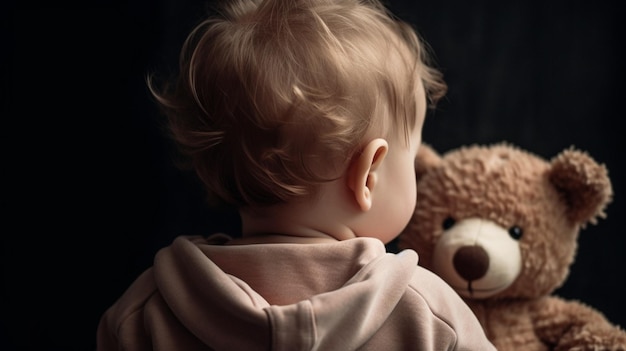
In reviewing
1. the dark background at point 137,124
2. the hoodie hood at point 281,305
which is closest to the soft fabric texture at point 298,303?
the hoodie hood at point 281,305

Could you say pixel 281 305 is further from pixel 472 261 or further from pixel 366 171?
pixel 472 261

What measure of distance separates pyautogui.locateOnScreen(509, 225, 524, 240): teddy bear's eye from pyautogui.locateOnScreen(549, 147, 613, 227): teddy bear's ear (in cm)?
9

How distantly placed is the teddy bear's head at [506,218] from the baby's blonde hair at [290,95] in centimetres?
22

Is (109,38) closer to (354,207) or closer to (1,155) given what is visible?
(1,155)

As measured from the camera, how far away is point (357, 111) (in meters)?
0.93

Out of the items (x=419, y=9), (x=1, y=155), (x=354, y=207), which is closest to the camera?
(x=354, y=207)

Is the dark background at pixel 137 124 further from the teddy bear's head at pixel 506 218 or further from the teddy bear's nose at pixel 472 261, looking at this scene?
the teddy bear's nose at pixel 472 261

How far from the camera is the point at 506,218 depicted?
1157 mm

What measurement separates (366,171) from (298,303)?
0.19 metres

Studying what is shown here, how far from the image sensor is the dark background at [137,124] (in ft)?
4.53

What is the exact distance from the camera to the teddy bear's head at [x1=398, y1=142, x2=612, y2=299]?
1130 mm

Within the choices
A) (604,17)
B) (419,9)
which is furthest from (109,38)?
(604,17)

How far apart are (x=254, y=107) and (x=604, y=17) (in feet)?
2.57

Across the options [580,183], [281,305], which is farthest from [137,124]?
[580,183]
